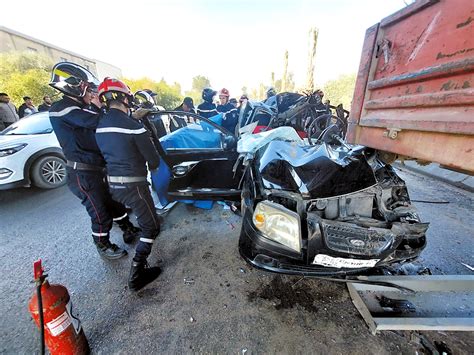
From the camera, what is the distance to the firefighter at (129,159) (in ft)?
5.89

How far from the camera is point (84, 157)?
2137 mm

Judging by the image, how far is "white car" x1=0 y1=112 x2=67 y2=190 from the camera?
3.61m

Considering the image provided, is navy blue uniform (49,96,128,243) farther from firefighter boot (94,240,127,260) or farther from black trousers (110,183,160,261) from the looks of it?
black trousers (110,183,160,261)

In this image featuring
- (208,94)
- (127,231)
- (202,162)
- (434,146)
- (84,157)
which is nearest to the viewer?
(434,146)

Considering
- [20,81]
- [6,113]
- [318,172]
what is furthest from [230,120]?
[20,81]

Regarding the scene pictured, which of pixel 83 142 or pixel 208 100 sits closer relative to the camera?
pixel 83 142

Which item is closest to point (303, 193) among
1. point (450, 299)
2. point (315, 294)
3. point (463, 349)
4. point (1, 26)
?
point (315, 294)

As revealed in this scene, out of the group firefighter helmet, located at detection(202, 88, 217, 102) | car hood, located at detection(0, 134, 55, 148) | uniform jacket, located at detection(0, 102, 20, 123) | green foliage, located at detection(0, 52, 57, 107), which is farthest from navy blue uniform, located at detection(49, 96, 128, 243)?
green foliage, located at detection(0, 52, 57, 107)

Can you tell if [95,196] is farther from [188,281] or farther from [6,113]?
[6,113]

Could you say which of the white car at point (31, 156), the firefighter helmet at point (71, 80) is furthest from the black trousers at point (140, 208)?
the white car at point (31, 156)

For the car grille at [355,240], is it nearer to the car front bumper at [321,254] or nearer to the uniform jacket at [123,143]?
the car front bumper at [321,254]

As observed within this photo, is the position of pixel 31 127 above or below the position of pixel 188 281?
above

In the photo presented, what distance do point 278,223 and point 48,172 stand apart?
194 inches

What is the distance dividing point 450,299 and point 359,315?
2.79 feet
